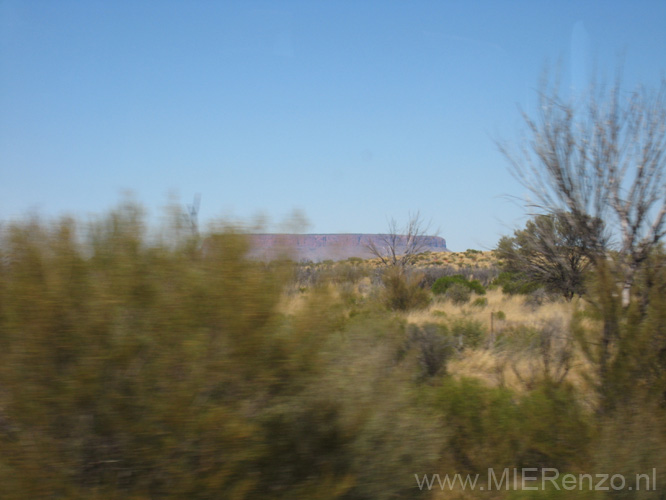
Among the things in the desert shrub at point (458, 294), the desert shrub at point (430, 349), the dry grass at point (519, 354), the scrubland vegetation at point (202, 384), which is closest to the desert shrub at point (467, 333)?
the dry grass at point (519, 354)

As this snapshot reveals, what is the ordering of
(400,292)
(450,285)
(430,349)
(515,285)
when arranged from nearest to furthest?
(430,349) < (400,292) < (515,285) < (450,285)

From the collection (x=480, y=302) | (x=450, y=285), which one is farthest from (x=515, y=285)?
(x=480, y=302)

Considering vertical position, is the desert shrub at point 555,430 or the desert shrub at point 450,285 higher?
the desert shrub at point 450,285

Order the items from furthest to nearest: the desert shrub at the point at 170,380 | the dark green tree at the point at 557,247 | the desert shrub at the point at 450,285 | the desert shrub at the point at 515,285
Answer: the desert shrub at the point at 450,285 < the desert shrub at the point at 515,285 < the dark green tree at the point at 557,247 < the desert shrub at the point at 170,380

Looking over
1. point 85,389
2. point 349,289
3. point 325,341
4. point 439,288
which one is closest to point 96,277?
point 85,389

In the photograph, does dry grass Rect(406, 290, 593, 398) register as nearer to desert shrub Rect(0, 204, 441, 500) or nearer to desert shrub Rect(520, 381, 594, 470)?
desert shrub Rect(520, 381, 594, 470)

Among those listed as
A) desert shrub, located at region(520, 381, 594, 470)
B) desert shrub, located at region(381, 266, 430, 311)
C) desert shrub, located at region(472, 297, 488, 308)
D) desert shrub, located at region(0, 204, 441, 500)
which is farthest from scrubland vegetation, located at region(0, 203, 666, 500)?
desert shrub, located at region(472, 297, 488, 308)

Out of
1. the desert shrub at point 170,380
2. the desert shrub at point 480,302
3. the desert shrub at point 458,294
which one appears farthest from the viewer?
the desert shrub at point 458,294

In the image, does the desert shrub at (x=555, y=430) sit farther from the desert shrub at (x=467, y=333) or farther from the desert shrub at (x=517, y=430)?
the desert shrub at (x=467, y=333)

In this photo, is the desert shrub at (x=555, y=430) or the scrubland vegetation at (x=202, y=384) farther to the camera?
the desert shrub at (x=555, y=430)

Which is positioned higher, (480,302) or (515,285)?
(515,285)

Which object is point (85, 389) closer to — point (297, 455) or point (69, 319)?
point (69, 319)

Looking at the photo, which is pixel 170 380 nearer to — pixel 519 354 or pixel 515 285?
pixel 519 354

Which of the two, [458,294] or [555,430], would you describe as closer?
[555,430]
